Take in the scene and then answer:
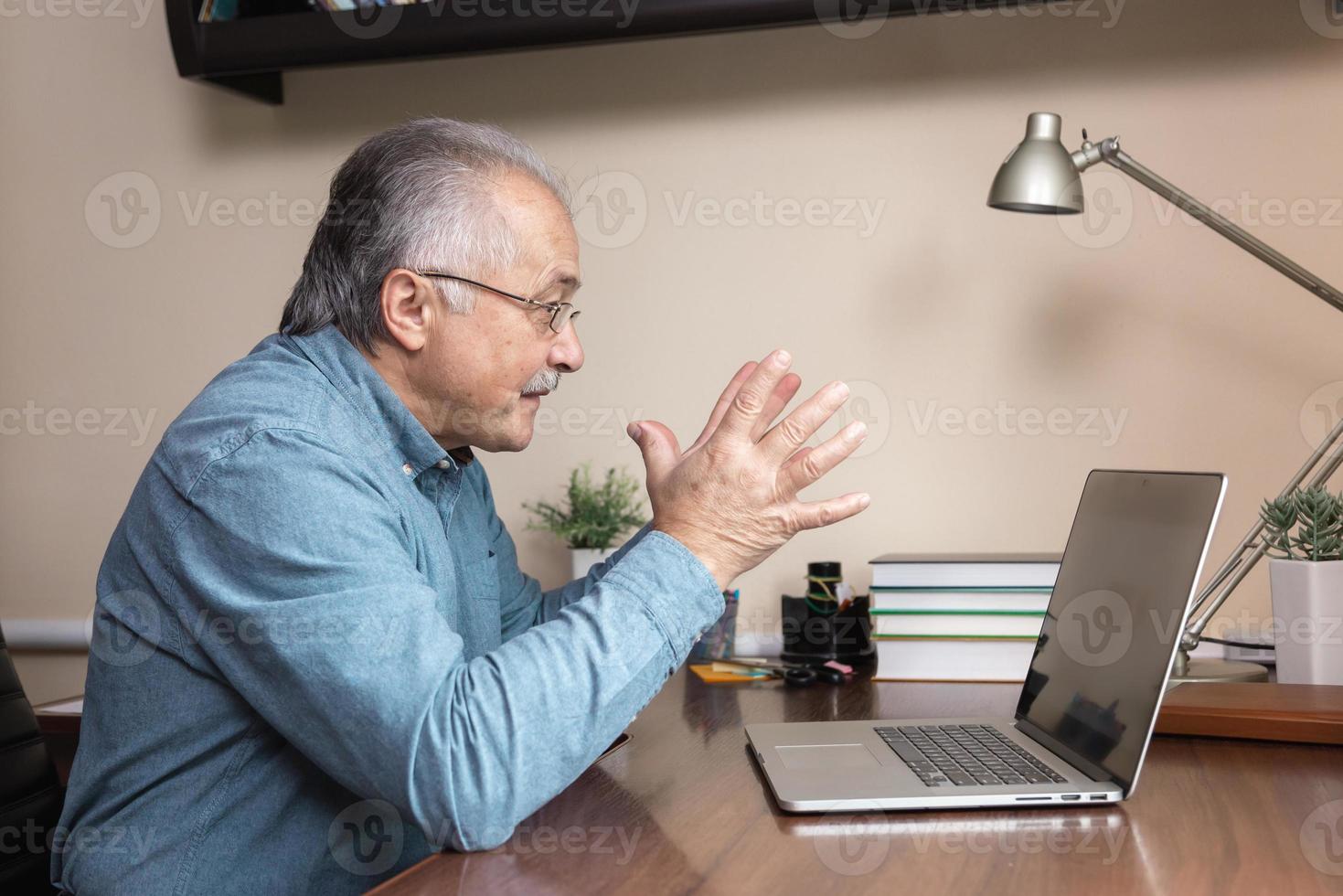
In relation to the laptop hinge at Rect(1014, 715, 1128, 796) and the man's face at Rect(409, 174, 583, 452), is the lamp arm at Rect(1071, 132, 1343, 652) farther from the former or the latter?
the man's face at Rect(409, 174, 583, 452)

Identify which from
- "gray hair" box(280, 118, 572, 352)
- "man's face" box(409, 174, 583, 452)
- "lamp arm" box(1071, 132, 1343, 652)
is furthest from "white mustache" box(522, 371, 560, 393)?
"lamp arm" box(1071, 132, 1343, 652)

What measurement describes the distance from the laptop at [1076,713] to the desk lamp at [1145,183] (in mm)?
325

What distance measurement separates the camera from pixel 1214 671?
4.62ft

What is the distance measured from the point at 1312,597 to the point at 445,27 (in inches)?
51.1

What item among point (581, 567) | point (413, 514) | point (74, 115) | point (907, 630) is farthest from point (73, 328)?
point (907, 630)

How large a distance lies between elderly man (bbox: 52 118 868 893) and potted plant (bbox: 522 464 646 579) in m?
0.46

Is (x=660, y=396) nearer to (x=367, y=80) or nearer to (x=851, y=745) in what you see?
(x=367, y=80)

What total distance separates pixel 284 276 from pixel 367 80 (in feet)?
1.19

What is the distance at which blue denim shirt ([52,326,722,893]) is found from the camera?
0.84 m

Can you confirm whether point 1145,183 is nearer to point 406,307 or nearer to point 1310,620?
point 1310,620

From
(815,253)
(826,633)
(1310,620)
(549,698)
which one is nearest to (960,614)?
(826,633)

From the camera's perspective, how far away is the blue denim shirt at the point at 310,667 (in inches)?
33.1

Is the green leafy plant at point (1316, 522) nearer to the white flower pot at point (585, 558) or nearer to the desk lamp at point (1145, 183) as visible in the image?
the desk lamp at point (1145, 183)

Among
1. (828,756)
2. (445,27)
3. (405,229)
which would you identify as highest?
(445,27)
